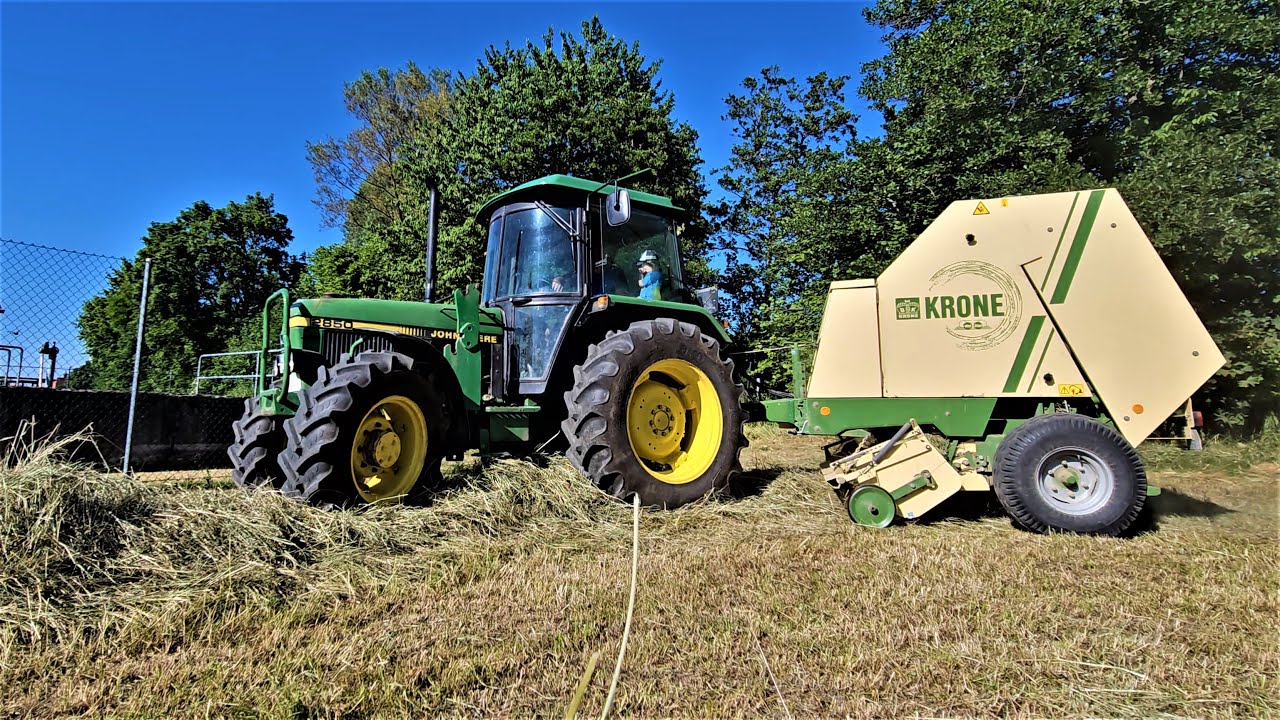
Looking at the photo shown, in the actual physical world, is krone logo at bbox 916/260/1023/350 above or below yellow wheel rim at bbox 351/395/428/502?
above

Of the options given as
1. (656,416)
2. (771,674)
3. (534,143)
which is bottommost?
(771,674)

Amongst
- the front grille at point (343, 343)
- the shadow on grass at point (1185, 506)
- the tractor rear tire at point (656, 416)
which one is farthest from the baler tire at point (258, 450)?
the shadow on grass at point (1185, 506)

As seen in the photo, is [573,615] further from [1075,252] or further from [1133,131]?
[1133,131]

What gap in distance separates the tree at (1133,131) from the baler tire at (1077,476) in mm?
5169

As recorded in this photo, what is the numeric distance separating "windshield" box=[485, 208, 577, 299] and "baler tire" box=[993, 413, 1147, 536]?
→ 3336mm

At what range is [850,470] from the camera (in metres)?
4.51

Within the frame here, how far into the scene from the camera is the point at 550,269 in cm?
514

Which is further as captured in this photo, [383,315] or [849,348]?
[849,348]

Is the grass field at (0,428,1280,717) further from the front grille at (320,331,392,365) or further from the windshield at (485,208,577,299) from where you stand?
the windshield at (485,208,577,299)

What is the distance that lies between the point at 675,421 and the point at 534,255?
1.77 metres

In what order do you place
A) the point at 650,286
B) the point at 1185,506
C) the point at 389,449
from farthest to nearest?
the point at 650,286
the point at 1185,506
the point at 389,449

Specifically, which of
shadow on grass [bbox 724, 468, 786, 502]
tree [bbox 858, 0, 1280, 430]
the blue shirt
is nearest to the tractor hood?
the blue shirt

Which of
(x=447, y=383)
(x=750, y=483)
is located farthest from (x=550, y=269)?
(x=750, y=483)

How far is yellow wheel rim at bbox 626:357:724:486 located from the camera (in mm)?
4887
